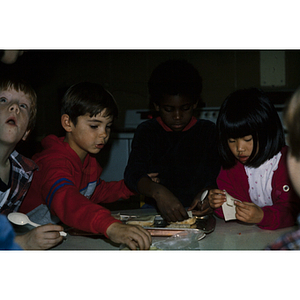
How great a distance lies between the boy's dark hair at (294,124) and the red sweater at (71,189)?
1.25 ft

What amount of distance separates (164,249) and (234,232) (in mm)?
189

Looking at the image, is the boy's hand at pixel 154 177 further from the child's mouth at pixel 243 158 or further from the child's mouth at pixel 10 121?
the child's mouth at pixel 10 121

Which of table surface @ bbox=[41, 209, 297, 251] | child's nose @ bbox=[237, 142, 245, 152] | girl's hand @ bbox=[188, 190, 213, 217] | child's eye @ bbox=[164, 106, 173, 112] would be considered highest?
child's eye @ bbox=[164, 106, 173, 112]

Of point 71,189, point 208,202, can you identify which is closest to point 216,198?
point 208,202

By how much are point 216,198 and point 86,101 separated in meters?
0.43

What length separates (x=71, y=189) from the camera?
27.7 inches

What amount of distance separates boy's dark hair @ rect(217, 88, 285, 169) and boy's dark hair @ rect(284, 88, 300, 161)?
0.68 feet

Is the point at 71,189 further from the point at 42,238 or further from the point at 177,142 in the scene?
the point at 177,142

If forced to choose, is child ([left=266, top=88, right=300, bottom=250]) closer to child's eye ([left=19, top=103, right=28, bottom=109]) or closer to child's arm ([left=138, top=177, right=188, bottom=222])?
child's arm ([left=138, top=177, right=188, bottom=222])

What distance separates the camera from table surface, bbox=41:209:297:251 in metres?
0.64

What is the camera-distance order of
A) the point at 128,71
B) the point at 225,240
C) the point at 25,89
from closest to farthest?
the point at 225,240
the point at 25,89
the point at 128,71

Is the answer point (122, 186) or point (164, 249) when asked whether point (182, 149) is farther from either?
point (164, 249)

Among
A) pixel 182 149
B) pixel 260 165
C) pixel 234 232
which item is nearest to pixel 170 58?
pixel 182 149

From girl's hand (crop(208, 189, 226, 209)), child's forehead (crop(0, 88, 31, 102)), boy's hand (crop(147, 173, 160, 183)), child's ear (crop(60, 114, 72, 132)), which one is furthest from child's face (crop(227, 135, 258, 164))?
child's forehead (crop(0, 88, 31, 102))
